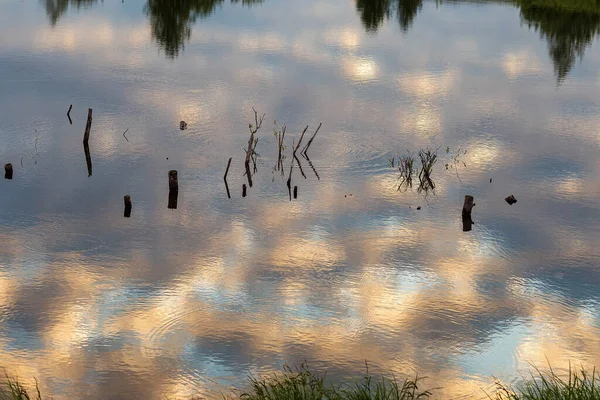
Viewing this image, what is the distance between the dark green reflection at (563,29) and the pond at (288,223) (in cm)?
317

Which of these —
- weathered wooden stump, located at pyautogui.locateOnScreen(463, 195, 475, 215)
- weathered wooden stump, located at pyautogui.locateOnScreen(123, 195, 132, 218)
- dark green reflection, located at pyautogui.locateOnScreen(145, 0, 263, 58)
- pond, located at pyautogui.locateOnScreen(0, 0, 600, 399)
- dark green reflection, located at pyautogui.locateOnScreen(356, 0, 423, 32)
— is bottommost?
dark green reflection, located at pyautogui.locateOnScreen(356, 0, 423, 32)

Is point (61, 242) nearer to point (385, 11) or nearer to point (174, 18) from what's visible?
point (174, 18)

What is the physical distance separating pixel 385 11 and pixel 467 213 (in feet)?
229

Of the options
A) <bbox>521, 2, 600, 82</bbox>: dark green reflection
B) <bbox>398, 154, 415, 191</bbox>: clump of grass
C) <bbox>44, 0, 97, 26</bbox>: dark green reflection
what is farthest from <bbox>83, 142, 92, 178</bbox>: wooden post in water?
A: <bbox>44, 0, 97, 26</bbox>: dark green reflection

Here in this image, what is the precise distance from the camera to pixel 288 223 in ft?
117

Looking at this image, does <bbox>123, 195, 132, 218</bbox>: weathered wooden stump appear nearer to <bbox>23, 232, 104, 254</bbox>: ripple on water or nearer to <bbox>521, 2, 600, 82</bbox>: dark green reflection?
<bbox>23, 232, 104, 254</bbox>: ripple on water

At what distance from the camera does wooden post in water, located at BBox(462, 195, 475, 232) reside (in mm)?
35453

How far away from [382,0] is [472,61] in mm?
41624

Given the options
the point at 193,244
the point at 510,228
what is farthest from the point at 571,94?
the point at 193,244

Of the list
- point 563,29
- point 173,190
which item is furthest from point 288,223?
point 563,29

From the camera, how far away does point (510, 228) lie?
35.8 m

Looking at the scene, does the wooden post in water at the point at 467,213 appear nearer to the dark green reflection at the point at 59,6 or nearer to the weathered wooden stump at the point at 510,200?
the weathered wooden stump at the point at 510,200

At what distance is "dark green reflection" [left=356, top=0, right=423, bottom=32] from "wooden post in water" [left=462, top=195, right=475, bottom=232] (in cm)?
5514

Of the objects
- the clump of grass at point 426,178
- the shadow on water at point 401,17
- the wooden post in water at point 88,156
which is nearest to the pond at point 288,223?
the wooden post in water at point 88,156
